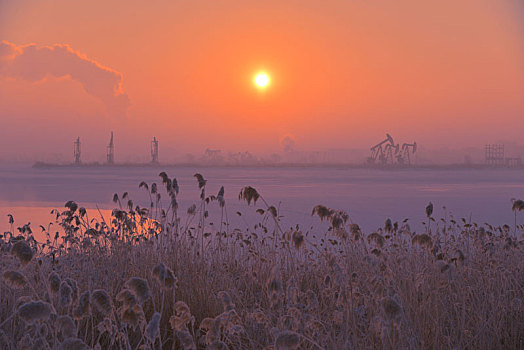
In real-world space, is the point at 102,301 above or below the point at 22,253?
below

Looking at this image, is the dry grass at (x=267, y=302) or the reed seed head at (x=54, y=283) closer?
the dry grass at (x=267, y=302)

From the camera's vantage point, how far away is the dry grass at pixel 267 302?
6.97ft

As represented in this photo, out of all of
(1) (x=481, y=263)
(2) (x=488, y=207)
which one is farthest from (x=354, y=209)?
(1) (x=481, y=263)

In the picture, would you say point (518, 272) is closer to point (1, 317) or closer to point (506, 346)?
point (506, 346)

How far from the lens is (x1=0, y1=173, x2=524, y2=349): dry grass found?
212 cm

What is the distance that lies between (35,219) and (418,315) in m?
15.0

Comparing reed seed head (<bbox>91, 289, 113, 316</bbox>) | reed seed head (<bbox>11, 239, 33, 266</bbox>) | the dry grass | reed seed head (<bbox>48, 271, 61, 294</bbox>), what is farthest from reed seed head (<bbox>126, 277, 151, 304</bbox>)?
reed seed head (<bbox>48, 271, 61, 294</bbox>)

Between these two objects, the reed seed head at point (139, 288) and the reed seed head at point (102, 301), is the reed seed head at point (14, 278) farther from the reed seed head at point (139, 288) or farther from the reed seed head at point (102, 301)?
the reed seed head at point (139, 288)

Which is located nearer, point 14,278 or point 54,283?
point 14,278

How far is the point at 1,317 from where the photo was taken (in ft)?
14.3

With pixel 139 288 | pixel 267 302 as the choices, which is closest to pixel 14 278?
pixel 139 288

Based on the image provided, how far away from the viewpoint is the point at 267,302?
16.2 feet

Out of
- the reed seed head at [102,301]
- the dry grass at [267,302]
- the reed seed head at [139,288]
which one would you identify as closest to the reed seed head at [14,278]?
the dry grass at [267,302]

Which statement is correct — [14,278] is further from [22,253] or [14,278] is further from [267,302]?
[267,302]
